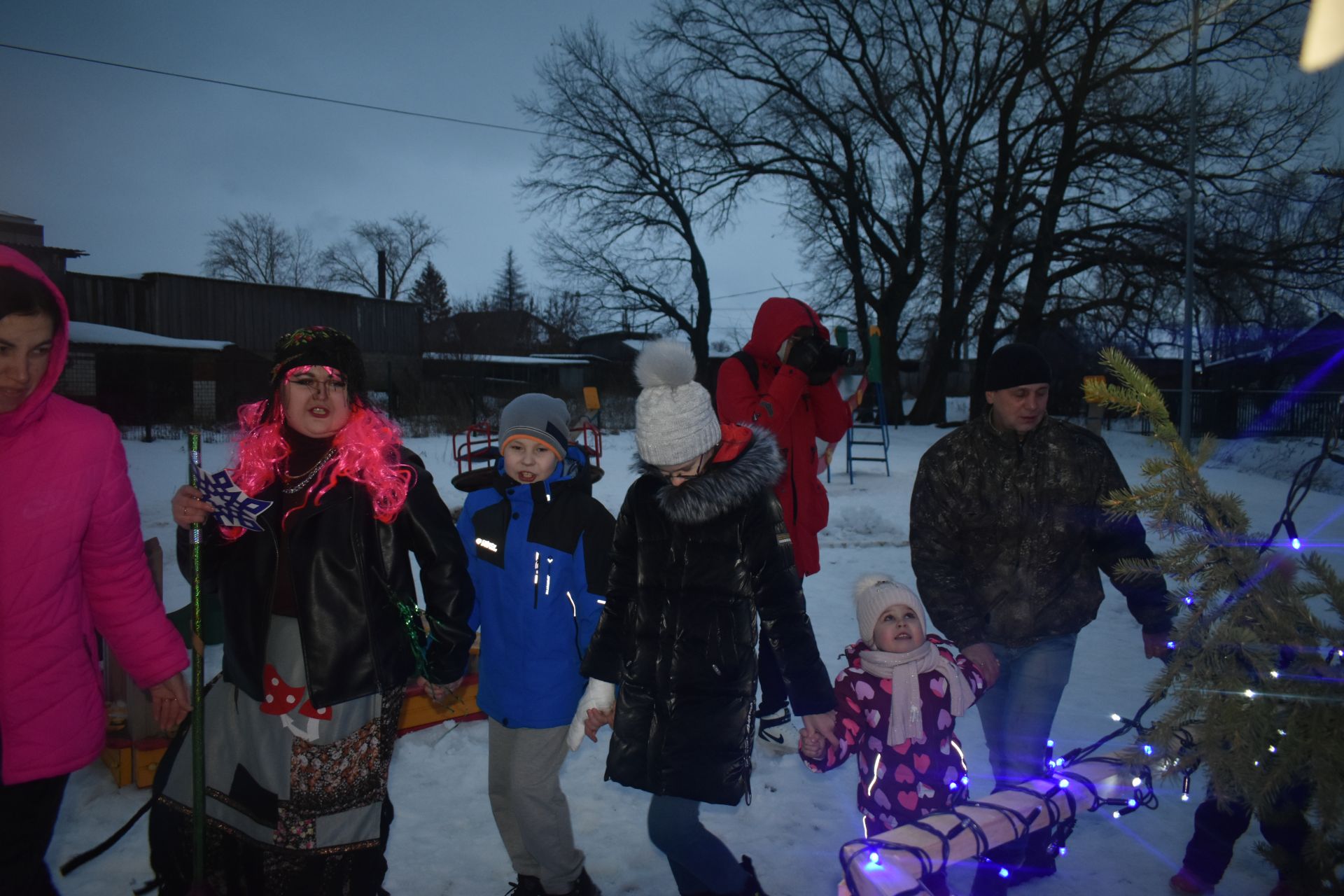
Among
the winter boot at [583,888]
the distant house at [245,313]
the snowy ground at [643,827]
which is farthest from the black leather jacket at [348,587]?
the distant house at [245,313]

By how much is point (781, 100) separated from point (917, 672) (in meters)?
26.8

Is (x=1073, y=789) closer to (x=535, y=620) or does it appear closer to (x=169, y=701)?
(x=535, y=620)

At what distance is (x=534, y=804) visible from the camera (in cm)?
263

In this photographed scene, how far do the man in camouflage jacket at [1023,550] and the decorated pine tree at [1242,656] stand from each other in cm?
90

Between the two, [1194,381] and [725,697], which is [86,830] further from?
[1194,381]

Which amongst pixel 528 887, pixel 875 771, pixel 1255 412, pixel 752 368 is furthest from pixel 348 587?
pixel 1255 412

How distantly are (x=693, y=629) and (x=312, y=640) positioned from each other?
3.63 feet

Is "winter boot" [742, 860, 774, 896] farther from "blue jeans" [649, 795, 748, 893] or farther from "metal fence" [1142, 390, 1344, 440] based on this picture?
"metal fence" [1142, 390, 1344, 440]

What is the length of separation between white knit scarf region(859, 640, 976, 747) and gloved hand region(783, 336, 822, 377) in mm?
1443

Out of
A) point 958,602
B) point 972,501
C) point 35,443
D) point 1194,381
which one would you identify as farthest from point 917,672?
point 1194,381

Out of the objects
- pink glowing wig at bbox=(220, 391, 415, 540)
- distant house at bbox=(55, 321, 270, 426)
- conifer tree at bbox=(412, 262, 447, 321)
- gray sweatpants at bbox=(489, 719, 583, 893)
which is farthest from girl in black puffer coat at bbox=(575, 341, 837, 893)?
conifer tree at bbox=(412, 262, 447, 321)

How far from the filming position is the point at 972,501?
2865 mm

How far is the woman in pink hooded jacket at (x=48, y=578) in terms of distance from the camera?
199 cm

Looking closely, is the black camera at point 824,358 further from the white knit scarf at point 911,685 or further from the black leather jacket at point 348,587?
the black leather jacket at point 348,587
